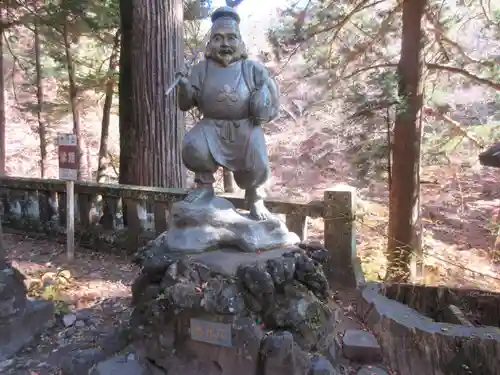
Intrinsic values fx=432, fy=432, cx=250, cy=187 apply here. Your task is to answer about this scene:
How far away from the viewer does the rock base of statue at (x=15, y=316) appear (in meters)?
3.17

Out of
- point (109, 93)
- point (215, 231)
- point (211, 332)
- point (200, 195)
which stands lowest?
point (211, 332)

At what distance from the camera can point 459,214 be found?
34.3ft

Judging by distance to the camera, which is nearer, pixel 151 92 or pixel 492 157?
pixel 492 157

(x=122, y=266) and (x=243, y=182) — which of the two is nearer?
(x=243, y=182)

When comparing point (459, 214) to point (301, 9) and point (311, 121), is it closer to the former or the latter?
point (311, 121)

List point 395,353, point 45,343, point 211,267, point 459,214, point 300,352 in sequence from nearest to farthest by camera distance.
Answer: point 300,352, point 211,267, point 395,353, point 45,343, point 459,214

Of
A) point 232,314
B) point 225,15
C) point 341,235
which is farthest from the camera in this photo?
point 341,235

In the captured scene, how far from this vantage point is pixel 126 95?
5398 millimetres

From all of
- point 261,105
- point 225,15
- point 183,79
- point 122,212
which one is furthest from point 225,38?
point 122,212

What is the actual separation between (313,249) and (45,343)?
2.18 m

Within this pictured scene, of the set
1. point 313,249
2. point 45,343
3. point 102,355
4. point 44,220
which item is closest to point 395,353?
point 313,249

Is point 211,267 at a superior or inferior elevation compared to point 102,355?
superior

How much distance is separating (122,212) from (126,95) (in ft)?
4.79

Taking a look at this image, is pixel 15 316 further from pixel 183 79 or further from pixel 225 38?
pixel 225 38
